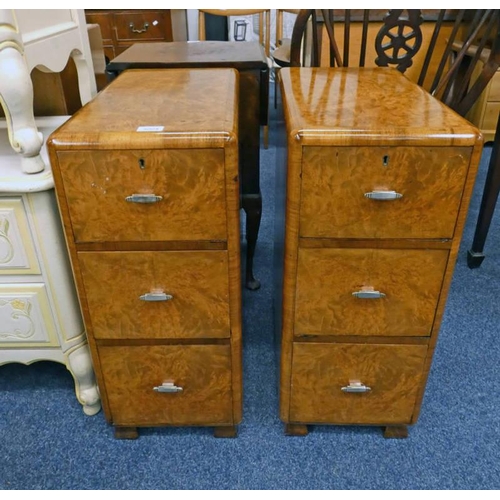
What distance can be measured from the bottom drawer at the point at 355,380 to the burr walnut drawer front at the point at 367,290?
0.15 feet

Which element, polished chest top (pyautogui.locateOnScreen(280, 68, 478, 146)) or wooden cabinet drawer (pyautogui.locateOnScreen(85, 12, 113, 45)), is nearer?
polished chest top (pyautogui.locateOnScreen(280, 68, 478, 146))

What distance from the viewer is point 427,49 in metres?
1.45

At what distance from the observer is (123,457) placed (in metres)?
0.96

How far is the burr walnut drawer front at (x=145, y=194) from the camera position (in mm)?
687

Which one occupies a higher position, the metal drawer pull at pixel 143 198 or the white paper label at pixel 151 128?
the white paper label at pixel 151 128

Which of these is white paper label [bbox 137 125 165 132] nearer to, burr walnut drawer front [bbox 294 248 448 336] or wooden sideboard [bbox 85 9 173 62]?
burr walnut drawer front [bbox 294 248 448 336]

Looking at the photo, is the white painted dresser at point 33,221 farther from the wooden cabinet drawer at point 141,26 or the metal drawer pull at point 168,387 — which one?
the wooden cabinet drawer at point 141,26

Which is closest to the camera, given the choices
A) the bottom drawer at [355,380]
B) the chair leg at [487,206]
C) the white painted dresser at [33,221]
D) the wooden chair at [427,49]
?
the white painted dresser at [33,221]

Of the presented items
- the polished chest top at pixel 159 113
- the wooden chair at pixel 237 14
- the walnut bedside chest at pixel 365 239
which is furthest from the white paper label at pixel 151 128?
the wooden chair at pixel 237 14

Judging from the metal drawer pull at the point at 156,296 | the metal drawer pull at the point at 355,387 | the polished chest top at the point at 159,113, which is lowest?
the metal drawer pull at the point at 355,387

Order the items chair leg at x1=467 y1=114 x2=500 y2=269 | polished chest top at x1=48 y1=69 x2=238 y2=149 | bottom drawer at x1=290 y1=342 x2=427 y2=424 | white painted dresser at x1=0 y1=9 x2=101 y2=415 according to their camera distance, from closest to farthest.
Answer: polished chest top at x1=48 y1=69 x2=238 y2=149 → white painted dresser at x1=0 y1=9 x2=101 y2=415 → bottom drawer at x1=290 y1=342 x2=427 y2=424 → chair leg at x1=467 y1=114 x2=500 y2=269

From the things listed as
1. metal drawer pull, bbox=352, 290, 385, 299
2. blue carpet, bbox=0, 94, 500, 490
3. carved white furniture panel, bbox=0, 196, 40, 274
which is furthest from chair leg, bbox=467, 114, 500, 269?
carved white furniture panel, bbox=0, 196, 40, 274

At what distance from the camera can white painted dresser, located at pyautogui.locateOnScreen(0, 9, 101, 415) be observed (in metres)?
0.78

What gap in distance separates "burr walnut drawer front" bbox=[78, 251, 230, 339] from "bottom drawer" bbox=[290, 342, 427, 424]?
7.5 inches
